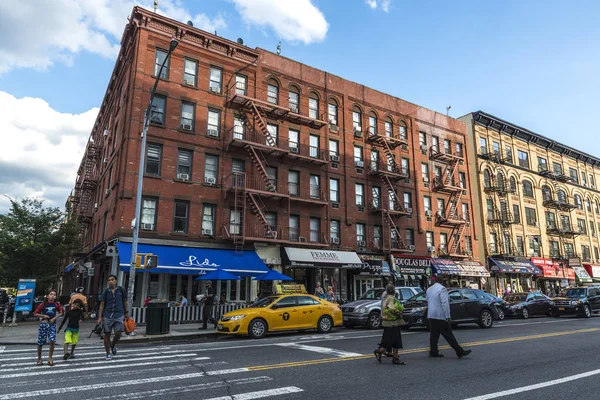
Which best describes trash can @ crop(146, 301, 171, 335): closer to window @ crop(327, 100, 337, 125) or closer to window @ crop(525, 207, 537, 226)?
window @ crop(327, 100, 337, 125)

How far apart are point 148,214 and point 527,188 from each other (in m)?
38.1

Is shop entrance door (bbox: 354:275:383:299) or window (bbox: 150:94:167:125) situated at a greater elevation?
window (bbox: 150:94:167:125)

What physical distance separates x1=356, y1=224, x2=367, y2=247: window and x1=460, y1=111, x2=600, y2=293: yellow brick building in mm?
13365

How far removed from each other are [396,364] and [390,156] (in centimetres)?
2503

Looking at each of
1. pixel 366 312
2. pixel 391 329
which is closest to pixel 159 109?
pixel 366 312

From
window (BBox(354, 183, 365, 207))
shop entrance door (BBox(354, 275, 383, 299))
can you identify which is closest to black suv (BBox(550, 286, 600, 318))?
shop entrance door (BBox(354, 275, 383, 299))

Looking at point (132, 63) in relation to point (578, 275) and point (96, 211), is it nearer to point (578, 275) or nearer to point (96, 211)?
point (96, 211)

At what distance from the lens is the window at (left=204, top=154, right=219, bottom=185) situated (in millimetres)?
23578

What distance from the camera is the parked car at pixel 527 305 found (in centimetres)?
2239

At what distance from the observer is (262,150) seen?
82.3 ft

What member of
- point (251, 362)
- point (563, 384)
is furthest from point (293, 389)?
point (563, 384)

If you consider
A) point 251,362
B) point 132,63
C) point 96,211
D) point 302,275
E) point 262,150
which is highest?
point 132,63

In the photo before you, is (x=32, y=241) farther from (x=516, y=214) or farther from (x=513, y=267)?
(x=516, y=214)

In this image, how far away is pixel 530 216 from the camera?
41.4 meters
